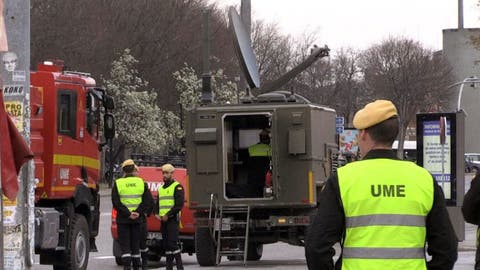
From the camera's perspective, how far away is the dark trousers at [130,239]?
15227mm

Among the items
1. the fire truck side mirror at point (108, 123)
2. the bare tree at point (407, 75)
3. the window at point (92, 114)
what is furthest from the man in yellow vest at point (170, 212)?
the bare tree at point (407, 75)

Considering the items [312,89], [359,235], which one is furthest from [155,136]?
[359,235]

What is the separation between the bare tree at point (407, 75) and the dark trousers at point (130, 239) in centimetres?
5443

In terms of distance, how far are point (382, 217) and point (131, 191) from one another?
1103cm

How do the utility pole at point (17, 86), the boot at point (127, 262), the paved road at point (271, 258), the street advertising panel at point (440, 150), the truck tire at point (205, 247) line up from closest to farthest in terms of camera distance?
the utility pole at point (17, 86) < the boot at point (127, 262) < the paved road at point (271, 258) < the truck tire at point (205, 247) < the street advertising panel at point (440, 150)

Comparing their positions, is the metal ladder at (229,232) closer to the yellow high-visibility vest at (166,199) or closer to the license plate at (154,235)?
the yellow high-visibility vest at (166,199)

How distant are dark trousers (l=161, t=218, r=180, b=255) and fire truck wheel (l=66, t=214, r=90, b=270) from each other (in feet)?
4.21

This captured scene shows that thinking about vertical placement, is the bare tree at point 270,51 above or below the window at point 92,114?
above

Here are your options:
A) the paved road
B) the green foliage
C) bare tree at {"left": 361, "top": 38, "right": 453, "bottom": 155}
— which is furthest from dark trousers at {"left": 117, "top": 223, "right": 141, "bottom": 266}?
bare tree at {"left": 361, "top": 38, "right": 453, "bottom": 155}

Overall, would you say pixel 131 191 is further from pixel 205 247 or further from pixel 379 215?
pixel 379 215

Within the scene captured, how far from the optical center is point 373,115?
4.64 meters

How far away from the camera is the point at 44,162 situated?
47.5 ft

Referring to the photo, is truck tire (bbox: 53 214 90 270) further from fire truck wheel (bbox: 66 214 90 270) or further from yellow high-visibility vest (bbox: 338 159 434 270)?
yellow high-visibility vest (bbox: 338 159 434 270)

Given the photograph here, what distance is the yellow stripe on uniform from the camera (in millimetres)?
14727
